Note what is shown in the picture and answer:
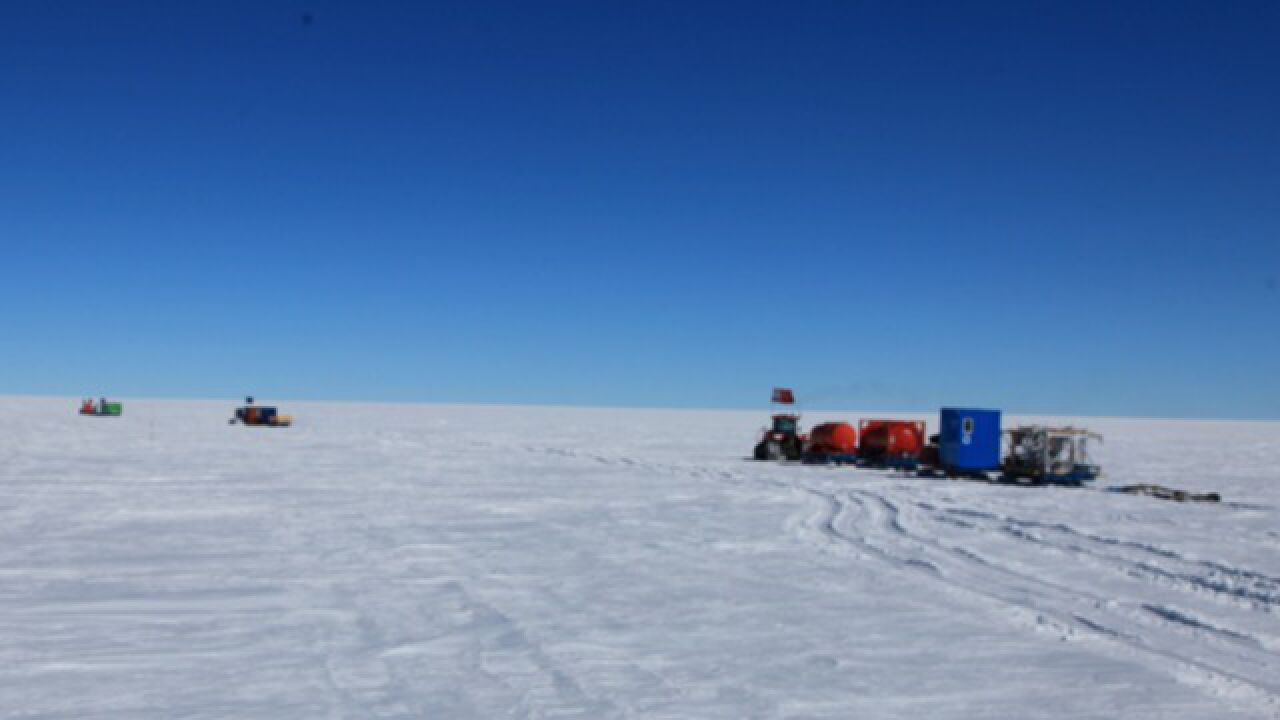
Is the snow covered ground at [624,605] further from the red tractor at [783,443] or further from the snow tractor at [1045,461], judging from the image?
the red tractor at [783,443]

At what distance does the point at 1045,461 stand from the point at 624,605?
20.1 metres

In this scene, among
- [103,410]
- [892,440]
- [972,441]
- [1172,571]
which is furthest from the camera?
[103,410]

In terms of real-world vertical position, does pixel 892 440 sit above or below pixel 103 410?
above

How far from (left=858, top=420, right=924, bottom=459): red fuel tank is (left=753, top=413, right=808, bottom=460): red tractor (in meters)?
2.61

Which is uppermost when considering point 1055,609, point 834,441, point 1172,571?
point 834,441

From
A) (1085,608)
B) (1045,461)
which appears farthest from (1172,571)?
(1045,461)

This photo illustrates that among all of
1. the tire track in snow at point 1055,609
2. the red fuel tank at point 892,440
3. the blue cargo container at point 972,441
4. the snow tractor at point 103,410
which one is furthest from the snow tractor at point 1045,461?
the snow tractor at point 103,410

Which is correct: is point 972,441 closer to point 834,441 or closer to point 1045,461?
point 1045,461

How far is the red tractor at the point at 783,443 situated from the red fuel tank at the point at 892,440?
261cm

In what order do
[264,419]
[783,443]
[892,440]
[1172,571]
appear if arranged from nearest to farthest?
[1172,571], [892,440], [783,443], [264,419]

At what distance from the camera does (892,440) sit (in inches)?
1316

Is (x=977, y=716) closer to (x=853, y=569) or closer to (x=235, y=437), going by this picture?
(x=853, y=569)

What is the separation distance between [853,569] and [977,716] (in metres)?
5.74

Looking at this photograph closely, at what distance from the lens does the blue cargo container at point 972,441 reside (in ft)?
97.0
